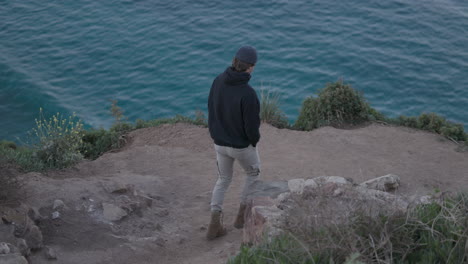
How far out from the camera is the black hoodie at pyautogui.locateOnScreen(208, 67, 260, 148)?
5.63m

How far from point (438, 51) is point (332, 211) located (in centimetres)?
1522

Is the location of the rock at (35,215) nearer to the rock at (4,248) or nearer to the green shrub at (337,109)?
the rock at (4,248)

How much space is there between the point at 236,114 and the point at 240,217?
1648 millimetres

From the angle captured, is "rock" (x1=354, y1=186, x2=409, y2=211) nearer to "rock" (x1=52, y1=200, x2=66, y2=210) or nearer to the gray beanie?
the gray beanie

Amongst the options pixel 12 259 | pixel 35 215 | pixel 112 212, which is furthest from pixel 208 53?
pixel 12 259

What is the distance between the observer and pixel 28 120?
51.4ft

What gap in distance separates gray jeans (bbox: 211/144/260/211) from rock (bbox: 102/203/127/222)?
135 cm

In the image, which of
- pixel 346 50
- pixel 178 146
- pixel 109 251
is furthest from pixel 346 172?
pixel 346 50

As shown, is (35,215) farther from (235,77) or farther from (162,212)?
(235,77)

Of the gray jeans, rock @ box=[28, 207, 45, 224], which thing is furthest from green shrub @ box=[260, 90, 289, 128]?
rock @ box=[28, 207, 45, 224]

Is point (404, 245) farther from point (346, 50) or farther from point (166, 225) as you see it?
point (346, 50)

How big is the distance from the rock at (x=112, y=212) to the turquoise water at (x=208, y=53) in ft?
29.1

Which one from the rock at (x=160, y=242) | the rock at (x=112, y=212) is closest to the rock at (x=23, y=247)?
the rock at (x=112, y=212)

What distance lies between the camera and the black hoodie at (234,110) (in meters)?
5.63
